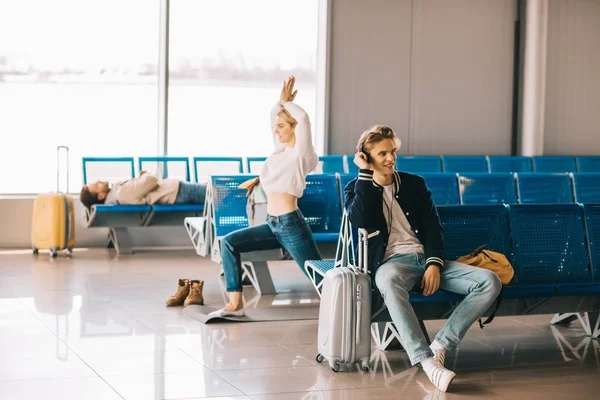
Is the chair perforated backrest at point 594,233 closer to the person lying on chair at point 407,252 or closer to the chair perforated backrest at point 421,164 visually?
the person lying on chair at point 407,252

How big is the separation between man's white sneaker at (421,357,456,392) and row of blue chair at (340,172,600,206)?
2.87 metres

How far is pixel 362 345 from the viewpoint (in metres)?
4.38

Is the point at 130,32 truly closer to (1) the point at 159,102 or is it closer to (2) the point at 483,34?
(1) the point at 159,102

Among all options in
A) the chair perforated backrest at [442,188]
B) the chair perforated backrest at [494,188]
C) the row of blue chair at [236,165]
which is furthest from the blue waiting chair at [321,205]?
the row of blue chair at [236,165]

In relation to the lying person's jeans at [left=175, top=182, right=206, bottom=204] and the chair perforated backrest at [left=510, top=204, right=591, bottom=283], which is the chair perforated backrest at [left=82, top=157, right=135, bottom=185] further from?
the chair perforated backrest at [left=510, top=204, right=591, bottom=283]

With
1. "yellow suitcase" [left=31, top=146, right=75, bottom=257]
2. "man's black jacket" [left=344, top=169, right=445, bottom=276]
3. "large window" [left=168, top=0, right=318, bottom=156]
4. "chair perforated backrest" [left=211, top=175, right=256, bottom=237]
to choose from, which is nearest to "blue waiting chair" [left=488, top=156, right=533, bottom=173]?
"large window" [left=168, top=0, right=318, bottom=156]

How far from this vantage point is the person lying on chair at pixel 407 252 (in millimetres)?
4230

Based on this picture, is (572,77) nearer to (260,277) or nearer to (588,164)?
(588,164)

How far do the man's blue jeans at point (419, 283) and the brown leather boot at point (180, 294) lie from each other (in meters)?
2.32

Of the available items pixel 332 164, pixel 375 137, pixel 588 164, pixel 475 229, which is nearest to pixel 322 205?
pixel 475 229

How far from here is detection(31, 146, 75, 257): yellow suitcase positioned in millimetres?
8945

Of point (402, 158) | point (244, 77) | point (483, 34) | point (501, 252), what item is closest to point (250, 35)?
point (244, 77)

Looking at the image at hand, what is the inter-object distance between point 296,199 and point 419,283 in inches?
57.8

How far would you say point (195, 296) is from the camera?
20.5ft
